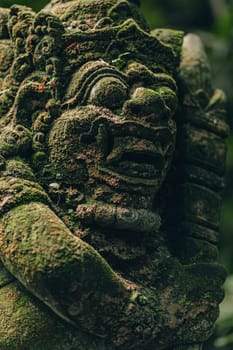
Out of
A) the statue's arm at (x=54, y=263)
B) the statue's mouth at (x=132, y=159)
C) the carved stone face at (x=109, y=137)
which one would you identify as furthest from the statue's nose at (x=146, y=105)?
the statue's arm at (x=54, y=263)

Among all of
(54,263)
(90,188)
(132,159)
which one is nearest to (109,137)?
(132,159)

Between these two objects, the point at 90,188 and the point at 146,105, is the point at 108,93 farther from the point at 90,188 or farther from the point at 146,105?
the point at 90,188

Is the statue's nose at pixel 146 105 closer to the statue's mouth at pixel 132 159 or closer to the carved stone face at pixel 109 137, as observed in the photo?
the carved stone face at pixel 109 137

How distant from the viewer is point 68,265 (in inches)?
165

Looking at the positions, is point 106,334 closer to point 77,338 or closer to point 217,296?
point 77,338

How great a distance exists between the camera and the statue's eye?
14.8 ft

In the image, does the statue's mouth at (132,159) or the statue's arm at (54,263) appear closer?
the statue's arm at (54,263)

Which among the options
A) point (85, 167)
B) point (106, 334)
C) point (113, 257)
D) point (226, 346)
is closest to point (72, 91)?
point (85, 167)

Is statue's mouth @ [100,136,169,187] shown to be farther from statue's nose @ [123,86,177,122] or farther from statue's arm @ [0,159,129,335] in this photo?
statue's arm @ [0,159,129,335]

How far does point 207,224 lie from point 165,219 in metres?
0.22

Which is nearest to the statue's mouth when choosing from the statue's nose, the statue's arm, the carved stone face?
the carved stone face

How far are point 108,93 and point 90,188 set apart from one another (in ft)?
1.48

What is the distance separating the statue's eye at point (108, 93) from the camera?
4.52 m

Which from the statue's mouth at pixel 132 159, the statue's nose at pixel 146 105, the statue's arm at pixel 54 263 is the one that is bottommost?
the statue's arm at pixel 54 263
